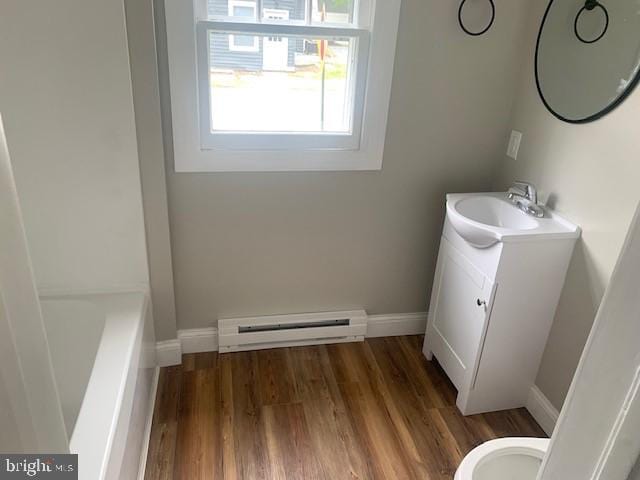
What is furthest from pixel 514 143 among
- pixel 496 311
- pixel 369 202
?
pixel 496 311

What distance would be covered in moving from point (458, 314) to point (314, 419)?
776mm

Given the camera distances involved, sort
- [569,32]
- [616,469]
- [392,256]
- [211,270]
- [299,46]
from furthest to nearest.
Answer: [392,256] → [211,270] → [299,46] → [569,32] → [616,469]

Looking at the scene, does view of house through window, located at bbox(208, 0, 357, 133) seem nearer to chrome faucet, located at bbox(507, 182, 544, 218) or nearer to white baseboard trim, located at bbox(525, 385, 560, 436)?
chrome faucet, located at bbox(507, 182, 544, 218)

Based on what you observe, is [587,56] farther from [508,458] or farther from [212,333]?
[212,333]

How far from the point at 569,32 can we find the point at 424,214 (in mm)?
966

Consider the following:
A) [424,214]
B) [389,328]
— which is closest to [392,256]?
[424,214]

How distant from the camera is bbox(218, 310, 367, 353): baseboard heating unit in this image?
239 centimetres

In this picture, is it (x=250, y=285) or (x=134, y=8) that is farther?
(x=250, y=285)

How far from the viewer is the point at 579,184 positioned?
1858 millimetres

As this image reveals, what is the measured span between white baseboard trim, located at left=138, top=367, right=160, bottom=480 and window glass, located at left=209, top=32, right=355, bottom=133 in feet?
3.78

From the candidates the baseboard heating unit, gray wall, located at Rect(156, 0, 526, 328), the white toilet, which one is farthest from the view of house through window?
the white toilet

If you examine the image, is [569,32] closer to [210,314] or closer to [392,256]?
[392,256]

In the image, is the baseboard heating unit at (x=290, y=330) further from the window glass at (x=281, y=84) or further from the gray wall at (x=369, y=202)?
the window glass at (x=281, y=84)

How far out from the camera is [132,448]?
63.6 inches
